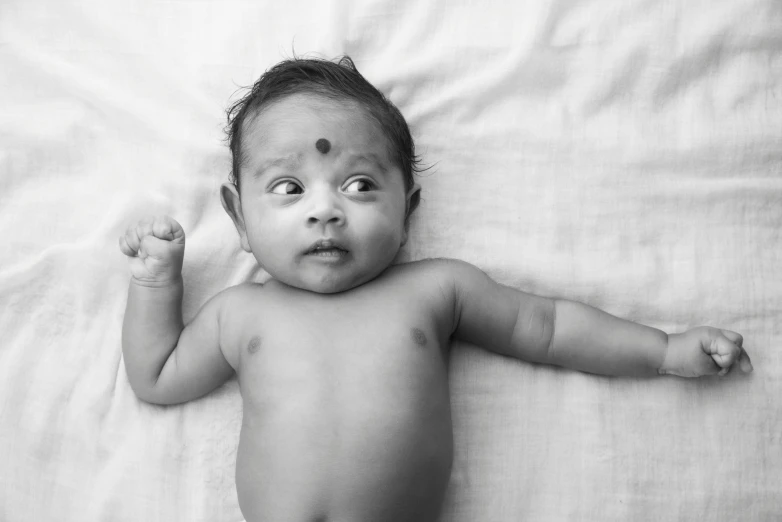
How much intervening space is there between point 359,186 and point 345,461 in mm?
559

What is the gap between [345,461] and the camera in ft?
4.65

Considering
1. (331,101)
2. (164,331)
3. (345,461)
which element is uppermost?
(331,101)

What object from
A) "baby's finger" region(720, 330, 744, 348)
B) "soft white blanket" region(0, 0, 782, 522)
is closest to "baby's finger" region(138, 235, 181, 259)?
"soft white blanket" region(0, 0, 782, 522)

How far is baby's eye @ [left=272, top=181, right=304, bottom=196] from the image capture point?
1.53m

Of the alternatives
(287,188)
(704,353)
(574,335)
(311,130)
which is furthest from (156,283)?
(704,353)

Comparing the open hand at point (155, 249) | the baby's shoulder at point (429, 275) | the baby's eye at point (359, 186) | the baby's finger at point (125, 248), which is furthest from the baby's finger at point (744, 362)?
the baby's finger at point (125, 248)

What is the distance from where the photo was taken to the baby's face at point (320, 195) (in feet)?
4.89

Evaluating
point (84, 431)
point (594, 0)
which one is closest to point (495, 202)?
point (594, 0)

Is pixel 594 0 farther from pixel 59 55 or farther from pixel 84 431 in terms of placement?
pixel 84 431

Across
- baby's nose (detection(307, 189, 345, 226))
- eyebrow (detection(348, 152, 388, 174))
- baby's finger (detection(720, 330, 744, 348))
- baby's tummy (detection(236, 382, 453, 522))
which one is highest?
eyebrow (detection(348, 152, 388, 174))

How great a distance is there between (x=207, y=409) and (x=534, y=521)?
762 millimetres

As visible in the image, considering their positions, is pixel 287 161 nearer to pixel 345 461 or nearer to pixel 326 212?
pixel 326 212

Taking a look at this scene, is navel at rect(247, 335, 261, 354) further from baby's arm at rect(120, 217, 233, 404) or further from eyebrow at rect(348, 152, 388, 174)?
eyebrow at rect(348, 152, 388, 174)

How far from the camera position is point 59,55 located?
1.86m
